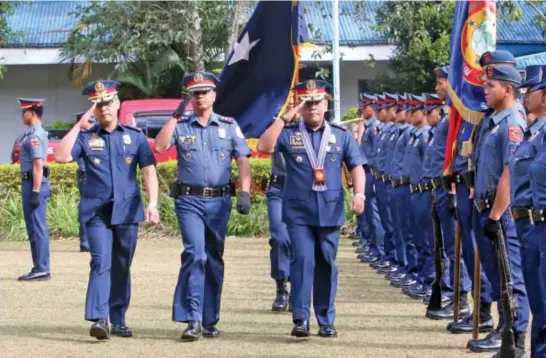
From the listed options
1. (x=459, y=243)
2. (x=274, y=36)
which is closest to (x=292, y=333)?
(x=459, y=243)

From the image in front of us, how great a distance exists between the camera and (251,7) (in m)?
26.6

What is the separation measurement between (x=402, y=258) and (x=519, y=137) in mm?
5818

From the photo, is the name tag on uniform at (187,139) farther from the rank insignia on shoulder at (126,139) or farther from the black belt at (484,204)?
the black belt at (484,204)

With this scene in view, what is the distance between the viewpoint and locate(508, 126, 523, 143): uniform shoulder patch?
829 centimetres

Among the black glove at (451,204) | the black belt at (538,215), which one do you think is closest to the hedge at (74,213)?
the black glove at (451,204)

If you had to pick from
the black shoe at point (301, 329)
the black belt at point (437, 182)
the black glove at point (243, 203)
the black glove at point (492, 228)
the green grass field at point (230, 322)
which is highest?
the black belt at point (437, 182)

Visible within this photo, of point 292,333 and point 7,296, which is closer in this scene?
point 292,333

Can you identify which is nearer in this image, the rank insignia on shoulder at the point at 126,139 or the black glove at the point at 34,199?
the rank insignia on shoulder at the point at 126,139

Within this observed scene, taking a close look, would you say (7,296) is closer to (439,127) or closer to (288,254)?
(288,254)

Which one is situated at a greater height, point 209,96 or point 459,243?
point 209,96

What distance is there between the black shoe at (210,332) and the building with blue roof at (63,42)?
1713 cm

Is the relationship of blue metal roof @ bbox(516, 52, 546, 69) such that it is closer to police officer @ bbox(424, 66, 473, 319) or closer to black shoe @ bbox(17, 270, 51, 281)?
police officer @ bbox(424, 66, 473, 319)

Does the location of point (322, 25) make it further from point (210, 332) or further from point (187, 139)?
point (210, 332)

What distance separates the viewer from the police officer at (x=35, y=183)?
1414 centimetres
